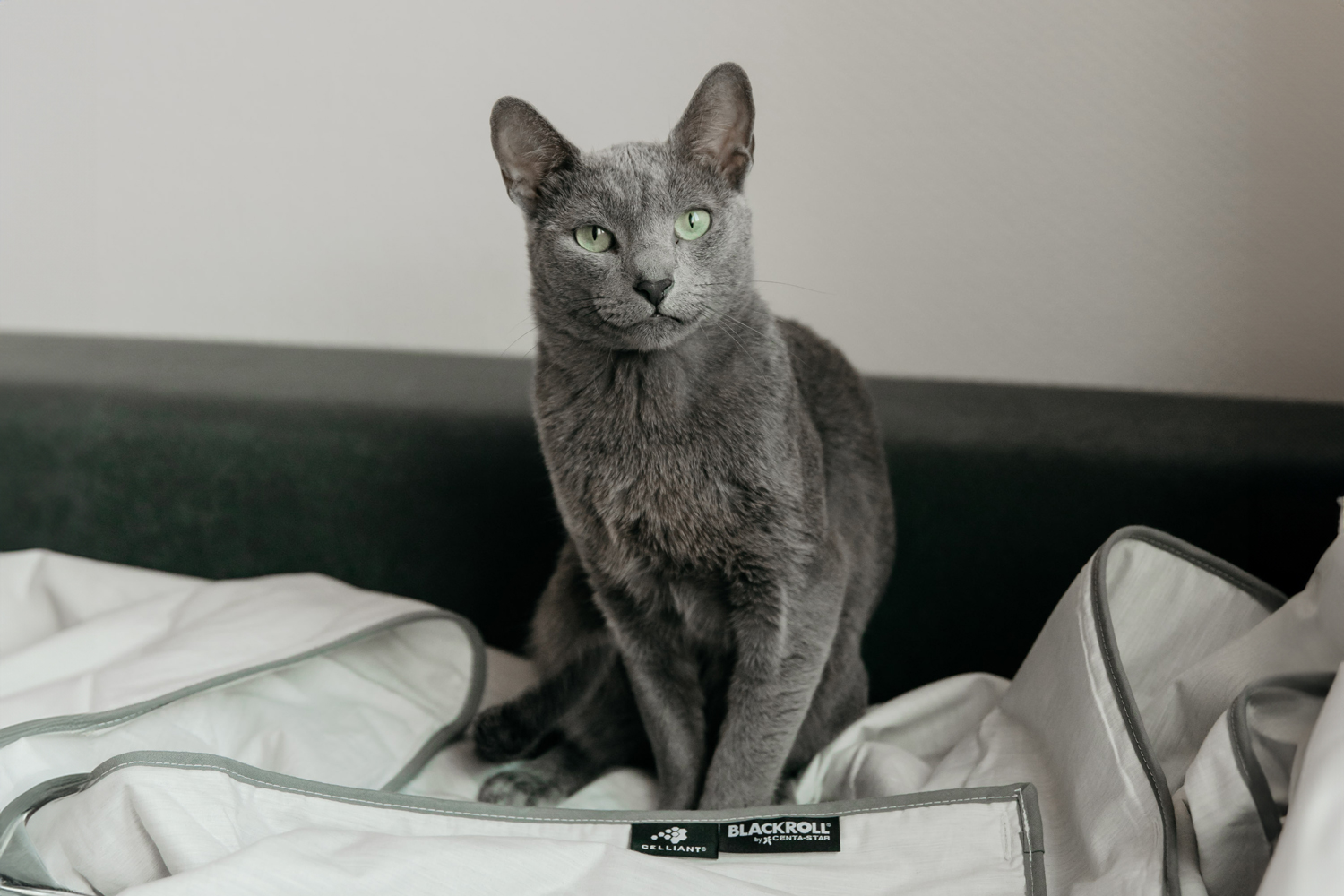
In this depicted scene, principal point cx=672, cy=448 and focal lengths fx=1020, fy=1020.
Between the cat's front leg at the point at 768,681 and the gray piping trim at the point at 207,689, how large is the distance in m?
0.37

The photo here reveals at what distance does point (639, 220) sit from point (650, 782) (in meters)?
0.63

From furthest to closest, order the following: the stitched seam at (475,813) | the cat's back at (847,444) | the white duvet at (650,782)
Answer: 1. the cat's back at (847,444)
2. the stitched seam at (475,813)
3. the white duvet at (650,782)

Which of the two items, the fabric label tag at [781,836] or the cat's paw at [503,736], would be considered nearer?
the fabric label tag at [781,836]

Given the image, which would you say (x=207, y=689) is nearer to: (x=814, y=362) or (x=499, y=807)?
(x=499, y=807)

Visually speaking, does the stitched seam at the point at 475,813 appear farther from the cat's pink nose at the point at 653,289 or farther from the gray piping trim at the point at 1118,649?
the cat's pink nose at the point at 653,289

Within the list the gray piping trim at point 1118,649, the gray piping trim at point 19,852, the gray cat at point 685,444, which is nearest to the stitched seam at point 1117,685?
the gray piping trim at point 1118,649

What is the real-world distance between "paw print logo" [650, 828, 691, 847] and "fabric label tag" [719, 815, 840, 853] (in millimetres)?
32

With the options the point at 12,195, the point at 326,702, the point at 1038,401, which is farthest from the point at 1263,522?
the point at 12,195

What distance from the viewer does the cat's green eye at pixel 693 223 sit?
0.89 m

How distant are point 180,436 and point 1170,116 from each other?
1.31m

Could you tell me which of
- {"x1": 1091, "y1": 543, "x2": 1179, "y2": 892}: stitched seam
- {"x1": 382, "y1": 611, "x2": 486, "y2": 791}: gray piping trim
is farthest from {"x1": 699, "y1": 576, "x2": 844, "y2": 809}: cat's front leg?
{"x1": 382, "y1": 611, "x2": 486, "y2": 791}: gray piping trim

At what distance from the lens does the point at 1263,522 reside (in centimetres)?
115

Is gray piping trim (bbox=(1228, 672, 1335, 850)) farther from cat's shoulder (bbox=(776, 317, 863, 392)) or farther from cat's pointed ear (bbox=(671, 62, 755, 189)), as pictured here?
cat's pointed ear (bbox=(671, 62, 755, 189))

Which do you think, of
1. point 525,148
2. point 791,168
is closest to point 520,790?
point 525,148
